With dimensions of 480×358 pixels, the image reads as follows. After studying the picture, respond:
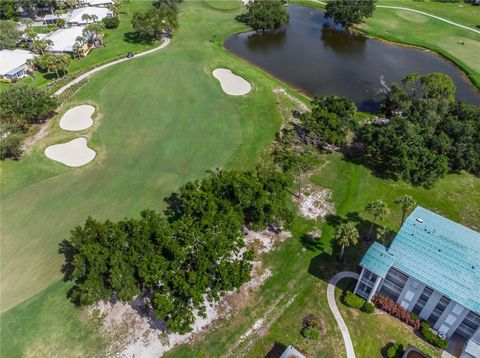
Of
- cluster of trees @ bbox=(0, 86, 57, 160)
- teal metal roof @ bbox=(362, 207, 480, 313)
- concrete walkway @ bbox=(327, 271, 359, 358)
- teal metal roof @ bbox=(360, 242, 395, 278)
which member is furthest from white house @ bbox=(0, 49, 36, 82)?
teal metal roof @ bbox=(362, 207, 480, 313)

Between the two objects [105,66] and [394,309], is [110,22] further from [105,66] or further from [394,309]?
[394,309]

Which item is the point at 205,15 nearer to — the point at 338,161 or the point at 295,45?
the point at 295,45

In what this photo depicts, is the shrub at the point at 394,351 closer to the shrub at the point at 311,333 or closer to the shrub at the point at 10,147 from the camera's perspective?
the shrub at the point at 311,333

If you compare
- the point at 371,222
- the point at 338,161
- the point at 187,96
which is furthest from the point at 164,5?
Answer: the point at 371,222

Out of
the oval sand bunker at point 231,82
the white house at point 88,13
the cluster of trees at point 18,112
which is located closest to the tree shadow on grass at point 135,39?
the white house at point 88,13

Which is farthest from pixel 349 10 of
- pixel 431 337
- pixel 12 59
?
pixel 431 337

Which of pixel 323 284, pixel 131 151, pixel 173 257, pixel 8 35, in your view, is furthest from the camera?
pixel 8 35
